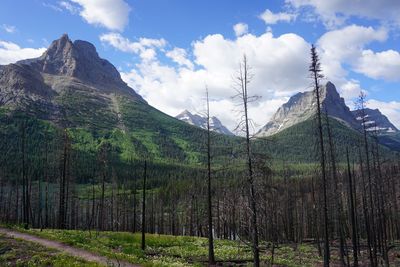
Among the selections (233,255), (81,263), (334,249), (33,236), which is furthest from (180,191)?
(81,263)

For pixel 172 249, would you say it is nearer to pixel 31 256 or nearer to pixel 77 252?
pixel 77 252

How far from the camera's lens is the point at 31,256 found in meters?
19.9

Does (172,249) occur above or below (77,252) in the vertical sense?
below

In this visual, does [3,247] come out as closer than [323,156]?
Yes

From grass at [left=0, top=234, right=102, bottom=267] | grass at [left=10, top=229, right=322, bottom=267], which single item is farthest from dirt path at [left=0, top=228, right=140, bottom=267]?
grass at [left=10, top=229, right=322, bottom=267]

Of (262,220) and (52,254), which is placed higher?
(262,220)

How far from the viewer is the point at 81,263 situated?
18.3 metres

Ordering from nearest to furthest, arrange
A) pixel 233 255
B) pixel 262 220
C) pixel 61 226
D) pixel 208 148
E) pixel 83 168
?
pixel 262 220 < pixel 208 148 < pixel 233 255 < pixel 61 226 < pixel 83 168

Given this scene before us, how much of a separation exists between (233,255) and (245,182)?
19232 millimetres

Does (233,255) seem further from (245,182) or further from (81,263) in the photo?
(81,263)

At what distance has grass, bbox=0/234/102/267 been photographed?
1847cm

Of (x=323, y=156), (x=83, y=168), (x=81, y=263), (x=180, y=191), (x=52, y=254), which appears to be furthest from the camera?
(x=83, y=168)

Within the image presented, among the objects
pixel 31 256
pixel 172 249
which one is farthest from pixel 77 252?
pixel 172 249

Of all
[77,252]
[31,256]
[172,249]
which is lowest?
[172,249]
